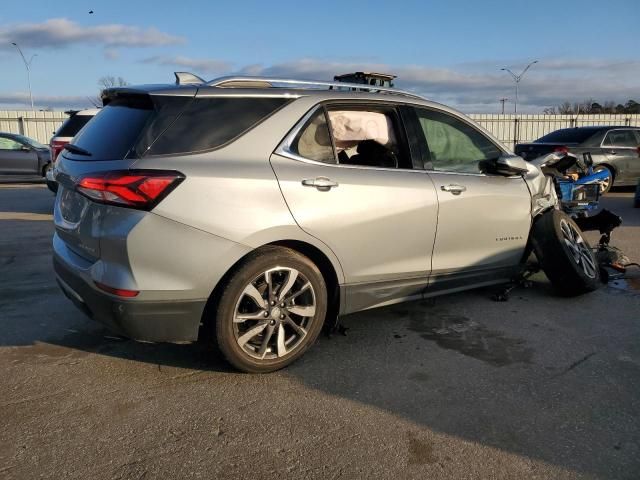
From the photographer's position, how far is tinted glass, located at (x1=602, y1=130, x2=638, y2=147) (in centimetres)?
1320

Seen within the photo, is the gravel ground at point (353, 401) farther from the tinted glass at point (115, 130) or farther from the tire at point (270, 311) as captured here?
the tinted glass at point (115, 130)

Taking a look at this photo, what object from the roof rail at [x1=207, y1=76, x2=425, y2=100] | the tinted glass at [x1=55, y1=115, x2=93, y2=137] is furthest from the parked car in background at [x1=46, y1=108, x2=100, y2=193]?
the roof rail at [x1=207, y1=76, x2=425, y2=100]

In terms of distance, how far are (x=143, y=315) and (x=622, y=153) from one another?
13.1 m

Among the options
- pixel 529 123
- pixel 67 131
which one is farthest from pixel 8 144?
pixel 529 123

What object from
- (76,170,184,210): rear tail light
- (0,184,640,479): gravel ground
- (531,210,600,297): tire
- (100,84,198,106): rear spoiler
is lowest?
(0,184,640,479): gravel ground

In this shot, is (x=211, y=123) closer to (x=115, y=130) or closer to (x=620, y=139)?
(x=115, y=130)

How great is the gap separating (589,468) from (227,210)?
224cm

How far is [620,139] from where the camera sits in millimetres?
13391

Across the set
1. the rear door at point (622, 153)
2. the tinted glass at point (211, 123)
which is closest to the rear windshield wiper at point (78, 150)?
the tinted glass at point (211, 123)

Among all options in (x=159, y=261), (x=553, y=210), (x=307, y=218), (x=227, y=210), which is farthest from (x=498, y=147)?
(x=159, y=261)

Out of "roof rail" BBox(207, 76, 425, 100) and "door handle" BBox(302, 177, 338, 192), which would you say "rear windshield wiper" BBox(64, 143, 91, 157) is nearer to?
"roof rail" BBox(207, 76, 425, 100)

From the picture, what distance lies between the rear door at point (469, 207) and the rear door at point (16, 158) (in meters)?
14.9

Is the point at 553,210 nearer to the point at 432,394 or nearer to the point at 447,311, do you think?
the point at 447,311

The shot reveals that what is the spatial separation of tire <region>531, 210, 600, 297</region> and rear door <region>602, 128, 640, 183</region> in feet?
30.3
